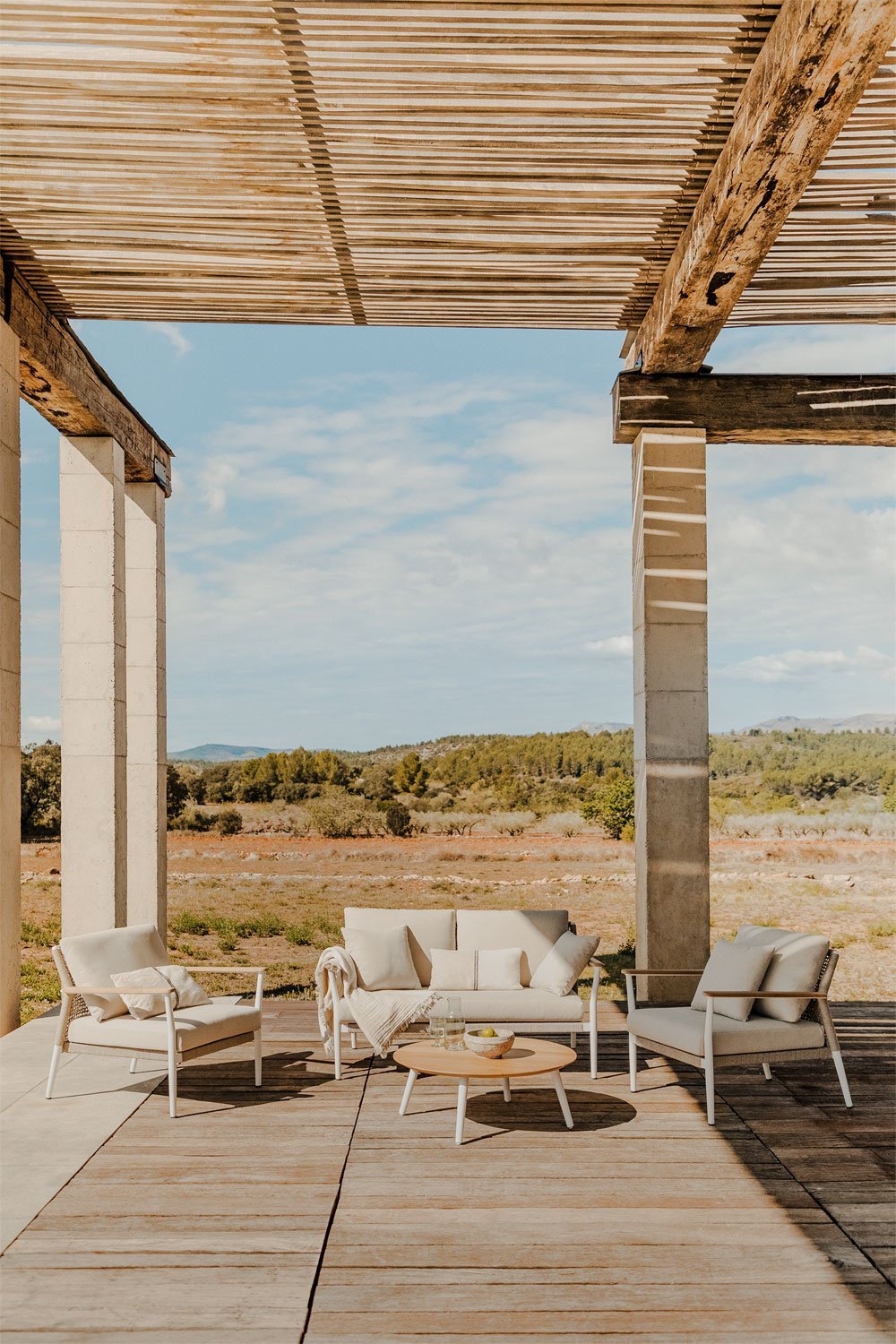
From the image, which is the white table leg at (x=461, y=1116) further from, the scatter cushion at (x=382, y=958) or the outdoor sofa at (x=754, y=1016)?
the scatter cushion at (x=382, y=958)

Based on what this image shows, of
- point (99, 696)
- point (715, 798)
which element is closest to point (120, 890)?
point (99, 696)

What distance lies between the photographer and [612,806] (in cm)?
1427

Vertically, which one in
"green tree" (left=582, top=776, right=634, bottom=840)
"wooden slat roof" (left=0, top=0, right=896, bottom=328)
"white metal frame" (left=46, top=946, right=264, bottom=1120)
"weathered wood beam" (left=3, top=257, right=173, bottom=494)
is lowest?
"white metal frame" (left=46, top=946, right=264, bottom=1120)

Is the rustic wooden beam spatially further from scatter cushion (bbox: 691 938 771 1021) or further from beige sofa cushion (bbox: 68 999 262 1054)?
beige sofa cushion (bbox: 68 999 262 1054)

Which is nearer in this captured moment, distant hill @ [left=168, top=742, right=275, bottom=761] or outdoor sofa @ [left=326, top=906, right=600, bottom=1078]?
outdoor sofa @ [left=326, top=906, right=600, bottom=1078]

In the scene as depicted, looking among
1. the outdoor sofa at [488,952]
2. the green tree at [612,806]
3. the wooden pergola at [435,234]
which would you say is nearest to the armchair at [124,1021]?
the outdoor sofa at [488,952]

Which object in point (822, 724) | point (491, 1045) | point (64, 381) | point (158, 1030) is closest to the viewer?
point (491, 1045)

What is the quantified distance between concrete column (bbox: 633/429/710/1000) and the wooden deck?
7.66ft

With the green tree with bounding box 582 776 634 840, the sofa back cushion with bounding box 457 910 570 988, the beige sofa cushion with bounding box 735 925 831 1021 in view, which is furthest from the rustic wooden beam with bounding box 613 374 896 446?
the green tree with bounding box 582 776 634 840

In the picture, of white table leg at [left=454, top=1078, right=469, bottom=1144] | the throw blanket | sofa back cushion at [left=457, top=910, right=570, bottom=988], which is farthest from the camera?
sofa back cushion at [left=457, top=910, right=570, bottom=988]

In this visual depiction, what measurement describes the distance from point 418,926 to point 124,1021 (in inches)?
77.1

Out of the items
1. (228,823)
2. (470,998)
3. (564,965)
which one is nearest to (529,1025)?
(470,998)

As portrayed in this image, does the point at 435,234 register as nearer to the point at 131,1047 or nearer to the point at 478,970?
the point at 478,970

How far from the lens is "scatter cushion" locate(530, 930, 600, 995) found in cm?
639
